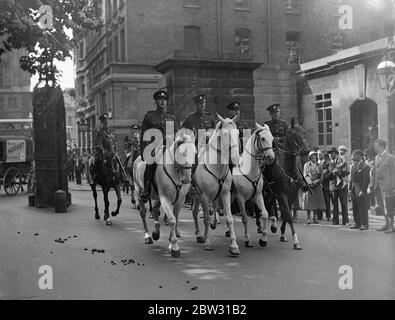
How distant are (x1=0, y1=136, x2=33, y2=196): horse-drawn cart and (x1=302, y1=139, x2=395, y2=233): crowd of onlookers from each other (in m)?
14.3

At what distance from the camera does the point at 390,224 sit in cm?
1145

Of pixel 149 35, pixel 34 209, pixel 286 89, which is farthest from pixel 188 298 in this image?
pixel 149 35

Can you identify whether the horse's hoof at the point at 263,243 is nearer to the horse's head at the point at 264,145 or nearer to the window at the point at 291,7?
the horse's head at the point at 264,145

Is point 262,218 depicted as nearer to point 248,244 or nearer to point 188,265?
point 248,244

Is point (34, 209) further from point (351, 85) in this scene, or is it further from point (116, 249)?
point (351, 85)

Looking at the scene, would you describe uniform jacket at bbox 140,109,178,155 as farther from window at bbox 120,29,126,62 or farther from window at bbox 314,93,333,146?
window at bbox 120,29,126,62

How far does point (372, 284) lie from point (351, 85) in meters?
16.1

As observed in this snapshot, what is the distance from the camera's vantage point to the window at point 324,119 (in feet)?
77.7

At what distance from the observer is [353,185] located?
12477 millimetres

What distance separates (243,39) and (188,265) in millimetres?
30675

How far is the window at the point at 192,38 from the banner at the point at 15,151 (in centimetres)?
1472

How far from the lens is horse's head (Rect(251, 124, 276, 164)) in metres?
8.91

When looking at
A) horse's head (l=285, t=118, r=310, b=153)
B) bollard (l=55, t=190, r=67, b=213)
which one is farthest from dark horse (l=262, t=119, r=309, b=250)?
bollard (l=55, t=190, r=67, b=213)

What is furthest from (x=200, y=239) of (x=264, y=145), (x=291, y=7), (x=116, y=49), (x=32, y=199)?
(x=291, y=7)
